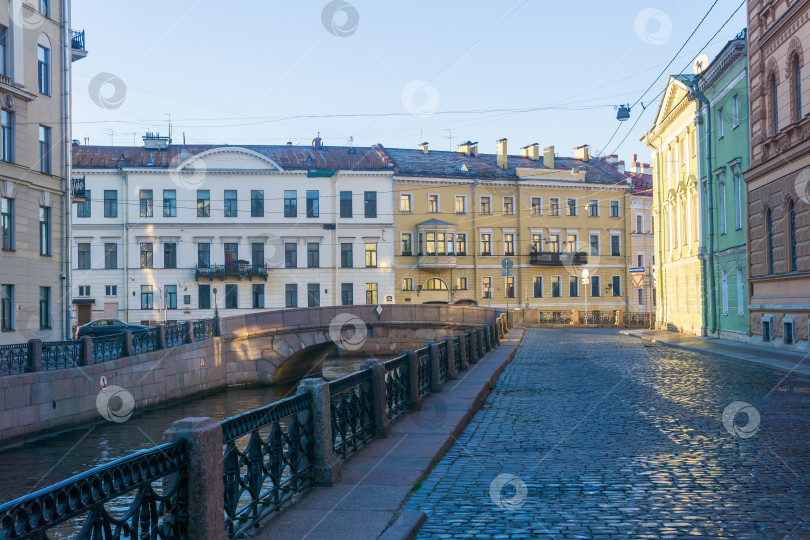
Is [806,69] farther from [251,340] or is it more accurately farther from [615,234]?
[615,234]

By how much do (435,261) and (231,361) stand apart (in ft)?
80.2

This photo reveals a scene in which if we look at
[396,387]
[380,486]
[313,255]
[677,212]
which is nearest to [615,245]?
[677,212]

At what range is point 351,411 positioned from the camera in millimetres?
8391

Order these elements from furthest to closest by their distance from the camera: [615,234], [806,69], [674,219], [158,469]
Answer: [615,234]
[674,219]
[806,69]
[158,469]

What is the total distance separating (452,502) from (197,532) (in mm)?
2861

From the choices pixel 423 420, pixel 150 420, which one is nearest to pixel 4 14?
pixel 150 420

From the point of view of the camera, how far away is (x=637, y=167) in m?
77.2

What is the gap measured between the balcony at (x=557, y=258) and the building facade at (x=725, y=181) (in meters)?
24.4

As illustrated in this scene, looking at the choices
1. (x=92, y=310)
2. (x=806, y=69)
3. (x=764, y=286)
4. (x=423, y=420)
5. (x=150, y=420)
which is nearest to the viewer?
(x=423, y=420)

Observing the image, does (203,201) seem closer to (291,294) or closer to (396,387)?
(291,294)

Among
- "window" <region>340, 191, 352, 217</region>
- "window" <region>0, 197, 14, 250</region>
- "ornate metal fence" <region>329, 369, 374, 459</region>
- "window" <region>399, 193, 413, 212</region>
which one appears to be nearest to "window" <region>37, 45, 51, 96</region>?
"window" <region>0, 197, 14, 250</region>

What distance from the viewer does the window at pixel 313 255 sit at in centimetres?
5253

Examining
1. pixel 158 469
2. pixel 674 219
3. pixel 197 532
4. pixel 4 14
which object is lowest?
pixel 197 532

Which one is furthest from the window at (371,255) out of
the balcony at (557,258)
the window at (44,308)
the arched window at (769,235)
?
the arched window at (769,235)
